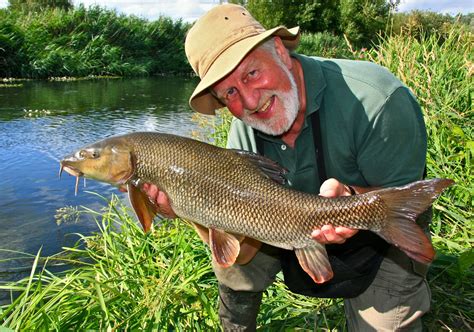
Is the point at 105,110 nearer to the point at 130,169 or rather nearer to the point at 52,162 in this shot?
the point at 52,162

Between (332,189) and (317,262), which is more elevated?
(332,189)

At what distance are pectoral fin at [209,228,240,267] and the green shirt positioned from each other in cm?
47

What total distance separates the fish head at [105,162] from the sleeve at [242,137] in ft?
2.24

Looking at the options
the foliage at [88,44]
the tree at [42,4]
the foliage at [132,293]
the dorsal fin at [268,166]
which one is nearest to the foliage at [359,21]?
the foliage at [88,44]

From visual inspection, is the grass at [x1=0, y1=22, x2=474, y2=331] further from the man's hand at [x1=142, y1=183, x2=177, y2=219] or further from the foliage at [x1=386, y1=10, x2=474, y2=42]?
the foliage at [x1=386, y1=10, x2=474, y2=42]

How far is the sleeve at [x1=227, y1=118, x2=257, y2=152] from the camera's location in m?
2.69

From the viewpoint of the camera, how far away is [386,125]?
2244 mm

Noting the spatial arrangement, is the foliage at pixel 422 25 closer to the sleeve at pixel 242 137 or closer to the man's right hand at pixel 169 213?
the sleeve at pixel 242 137

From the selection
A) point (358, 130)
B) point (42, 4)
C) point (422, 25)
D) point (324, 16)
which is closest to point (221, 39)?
point (358, 130)

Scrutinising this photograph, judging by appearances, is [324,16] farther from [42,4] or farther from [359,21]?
[42,4]

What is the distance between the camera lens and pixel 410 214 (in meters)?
1.92

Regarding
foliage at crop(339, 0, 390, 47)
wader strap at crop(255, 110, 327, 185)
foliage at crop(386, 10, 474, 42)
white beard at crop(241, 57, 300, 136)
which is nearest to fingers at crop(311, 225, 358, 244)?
wader strap at crop(255, 110, 327, 185)

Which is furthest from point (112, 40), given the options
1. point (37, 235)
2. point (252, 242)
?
Answer: point (252, 242)

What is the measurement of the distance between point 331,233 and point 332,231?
0.04 ft
